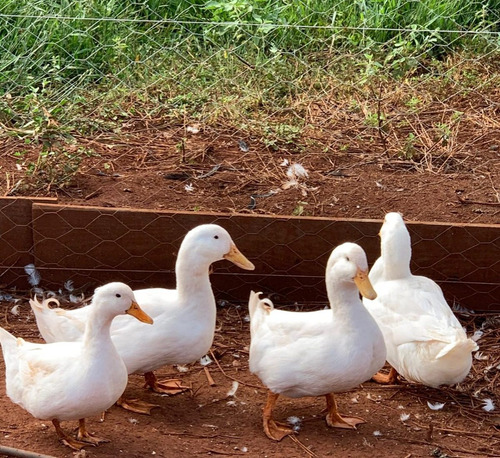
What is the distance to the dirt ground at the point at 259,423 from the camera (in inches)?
141

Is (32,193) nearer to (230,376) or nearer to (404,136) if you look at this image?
(230,376)

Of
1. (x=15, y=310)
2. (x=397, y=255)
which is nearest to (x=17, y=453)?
(x=15, y=310)

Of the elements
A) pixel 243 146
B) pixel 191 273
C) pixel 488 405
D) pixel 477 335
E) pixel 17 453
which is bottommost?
pixel 488 405

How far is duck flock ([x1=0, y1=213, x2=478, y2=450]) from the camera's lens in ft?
11.3

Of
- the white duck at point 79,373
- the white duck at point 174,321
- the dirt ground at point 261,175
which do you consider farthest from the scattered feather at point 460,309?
the white duck at point 79,373

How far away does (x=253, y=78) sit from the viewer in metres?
6.20

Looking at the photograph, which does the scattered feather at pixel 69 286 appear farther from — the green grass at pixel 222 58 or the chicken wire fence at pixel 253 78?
the green grass at pixel 222 58

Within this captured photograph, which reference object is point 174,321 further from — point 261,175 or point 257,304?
point 261,175

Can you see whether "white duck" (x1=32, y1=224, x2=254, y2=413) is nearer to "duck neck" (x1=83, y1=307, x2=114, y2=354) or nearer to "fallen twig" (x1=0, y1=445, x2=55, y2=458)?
"duck neck" (x1=83, y1=307, x2=114, y2=354)

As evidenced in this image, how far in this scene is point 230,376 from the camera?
4133 mm

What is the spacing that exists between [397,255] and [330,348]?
72 cm

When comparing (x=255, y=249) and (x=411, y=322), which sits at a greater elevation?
(x=255, y=249)

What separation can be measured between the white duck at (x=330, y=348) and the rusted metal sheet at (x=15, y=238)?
148 centimetres

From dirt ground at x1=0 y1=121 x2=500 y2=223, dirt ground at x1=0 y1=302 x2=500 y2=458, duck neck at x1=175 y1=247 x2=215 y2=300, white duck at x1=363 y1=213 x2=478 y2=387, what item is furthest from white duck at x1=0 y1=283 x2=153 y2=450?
dirt ground at x1=0 y1=121 x2=500 y2=223
